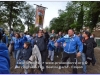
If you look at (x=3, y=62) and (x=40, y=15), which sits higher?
(x=40, y=15)

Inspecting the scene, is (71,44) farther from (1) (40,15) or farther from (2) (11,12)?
(2) (11,12)

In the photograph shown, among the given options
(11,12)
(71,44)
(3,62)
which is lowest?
(71,44)

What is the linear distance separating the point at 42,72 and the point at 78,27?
18.4 metres

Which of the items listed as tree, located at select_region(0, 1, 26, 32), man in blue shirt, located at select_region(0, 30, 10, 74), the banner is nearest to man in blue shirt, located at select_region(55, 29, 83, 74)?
the banner

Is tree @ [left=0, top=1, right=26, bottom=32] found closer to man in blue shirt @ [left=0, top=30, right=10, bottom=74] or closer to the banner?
the banner

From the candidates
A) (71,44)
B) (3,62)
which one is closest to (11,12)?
(71,44)

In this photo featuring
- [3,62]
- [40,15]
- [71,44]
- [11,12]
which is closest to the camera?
[3,62]

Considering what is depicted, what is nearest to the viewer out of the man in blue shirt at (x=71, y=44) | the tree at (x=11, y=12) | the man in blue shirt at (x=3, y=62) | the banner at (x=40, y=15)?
the man in blue shirt at (x=3, y=62)

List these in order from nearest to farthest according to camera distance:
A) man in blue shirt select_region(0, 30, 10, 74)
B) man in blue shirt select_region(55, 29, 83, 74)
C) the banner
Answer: man in blue shirt select_region(0, 30, 10, 74) → man in blue shirt select_region(55, 29, 83, 74) → the banner

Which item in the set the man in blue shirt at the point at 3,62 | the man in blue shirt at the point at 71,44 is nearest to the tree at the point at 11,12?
the man in blue shirt at the point at 71,44

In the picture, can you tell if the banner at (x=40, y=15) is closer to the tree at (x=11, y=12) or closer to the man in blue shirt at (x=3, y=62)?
the tree at (x=11, y=12)

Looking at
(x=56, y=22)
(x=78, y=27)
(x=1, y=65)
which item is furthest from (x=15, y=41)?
(x=56, y=22)

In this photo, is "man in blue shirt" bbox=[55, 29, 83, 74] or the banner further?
the banner

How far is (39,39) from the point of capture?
188 inches
